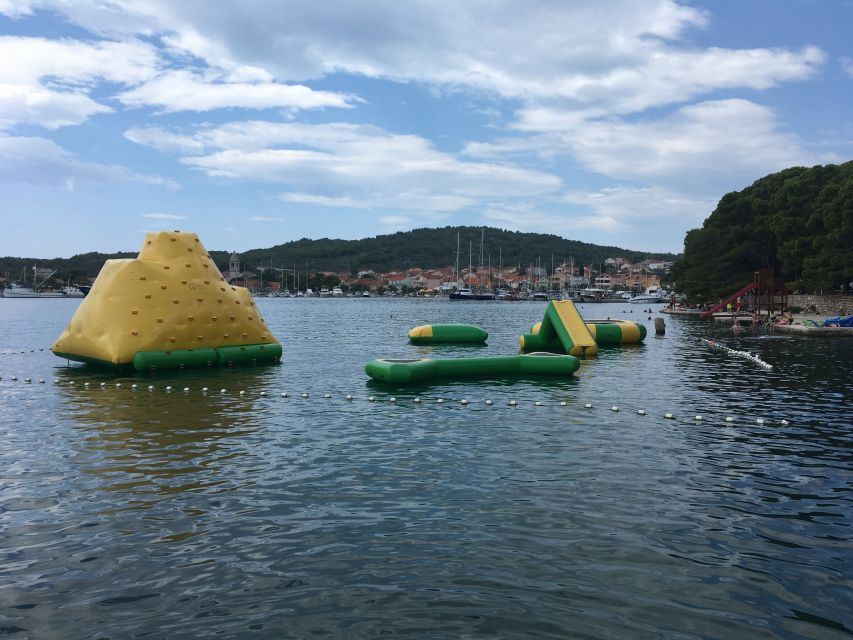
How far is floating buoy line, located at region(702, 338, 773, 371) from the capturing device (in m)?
28.8

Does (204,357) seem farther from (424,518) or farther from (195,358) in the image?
(424,518)

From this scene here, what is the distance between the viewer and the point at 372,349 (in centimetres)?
3631

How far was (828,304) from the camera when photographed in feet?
217

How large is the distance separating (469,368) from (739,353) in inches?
679

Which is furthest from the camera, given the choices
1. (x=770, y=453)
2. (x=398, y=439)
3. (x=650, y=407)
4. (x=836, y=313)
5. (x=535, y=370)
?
(x=836, y=313)

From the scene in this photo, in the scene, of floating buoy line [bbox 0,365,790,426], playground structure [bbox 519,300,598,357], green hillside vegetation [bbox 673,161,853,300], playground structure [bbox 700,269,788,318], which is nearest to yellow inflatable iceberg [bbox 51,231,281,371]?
floating buoy line [bbox 0,365,790,426]

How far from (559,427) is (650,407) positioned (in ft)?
14.2

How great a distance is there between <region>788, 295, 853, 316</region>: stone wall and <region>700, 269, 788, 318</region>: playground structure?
7.15 ft

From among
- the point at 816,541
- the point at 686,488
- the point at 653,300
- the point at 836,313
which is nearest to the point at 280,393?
the point at 686,488

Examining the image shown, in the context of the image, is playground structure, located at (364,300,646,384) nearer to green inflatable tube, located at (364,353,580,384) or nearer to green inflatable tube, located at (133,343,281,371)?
green inflatable tube, located at (364,353,580,384)

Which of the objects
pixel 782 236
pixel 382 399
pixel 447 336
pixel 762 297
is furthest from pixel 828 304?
pixel 382 399

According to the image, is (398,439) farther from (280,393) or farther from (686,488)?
(280,393)

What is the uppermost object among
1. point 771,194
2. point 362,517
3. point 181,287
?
point 771,194

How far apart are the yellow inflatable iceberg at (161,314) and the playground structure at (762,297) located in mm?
48698
